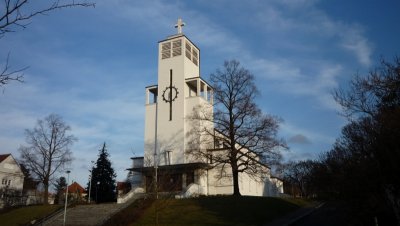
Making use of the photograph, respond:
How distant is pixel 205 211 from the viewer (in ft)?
96.6

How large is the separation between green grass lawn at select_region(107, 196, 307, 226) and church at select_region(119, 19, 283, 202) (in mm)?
6905

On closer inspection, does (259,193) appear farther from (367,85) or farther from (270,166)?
(367,85)

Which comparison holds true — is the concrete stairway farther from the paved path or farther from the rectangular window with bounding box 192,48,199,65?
the rectangular window with bounding box 192,48,199,65

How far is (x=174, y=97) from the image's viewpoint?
4744 centimetres

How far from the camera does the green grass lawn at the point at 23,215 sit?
34000mm

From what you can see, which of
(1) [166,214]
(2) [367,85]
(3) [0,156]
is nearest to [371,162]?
(2) [367,85]

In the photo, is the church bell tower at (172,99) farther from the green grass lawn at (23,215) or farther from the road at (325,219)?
the road at (325,219)

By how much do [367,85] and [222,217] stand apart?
1439 cm

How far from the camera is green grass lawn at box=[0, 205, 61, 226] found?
112 feet

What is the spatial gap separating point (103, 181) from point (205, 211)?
88.4ft

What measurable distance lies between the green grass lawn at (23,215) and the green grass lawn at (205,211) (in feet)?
28.7

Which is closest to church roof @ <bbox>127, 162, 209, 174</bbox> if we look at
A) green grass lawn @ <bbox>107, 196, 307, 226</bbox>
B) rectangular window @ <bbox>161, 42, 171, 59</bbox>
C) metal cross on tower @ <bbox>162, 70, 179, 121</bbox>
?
metal cross on tower @ <bbox>162, 70, 179, 121</bbox>

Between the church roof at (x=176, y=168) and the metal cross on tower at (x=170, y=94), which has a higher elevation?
the metal cross on tower at (x=170, y=94)

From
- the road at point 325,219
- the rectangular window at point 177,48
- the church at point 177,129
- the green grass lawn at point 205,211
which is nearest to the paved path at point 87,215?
the green grass lawn at point 205,211
